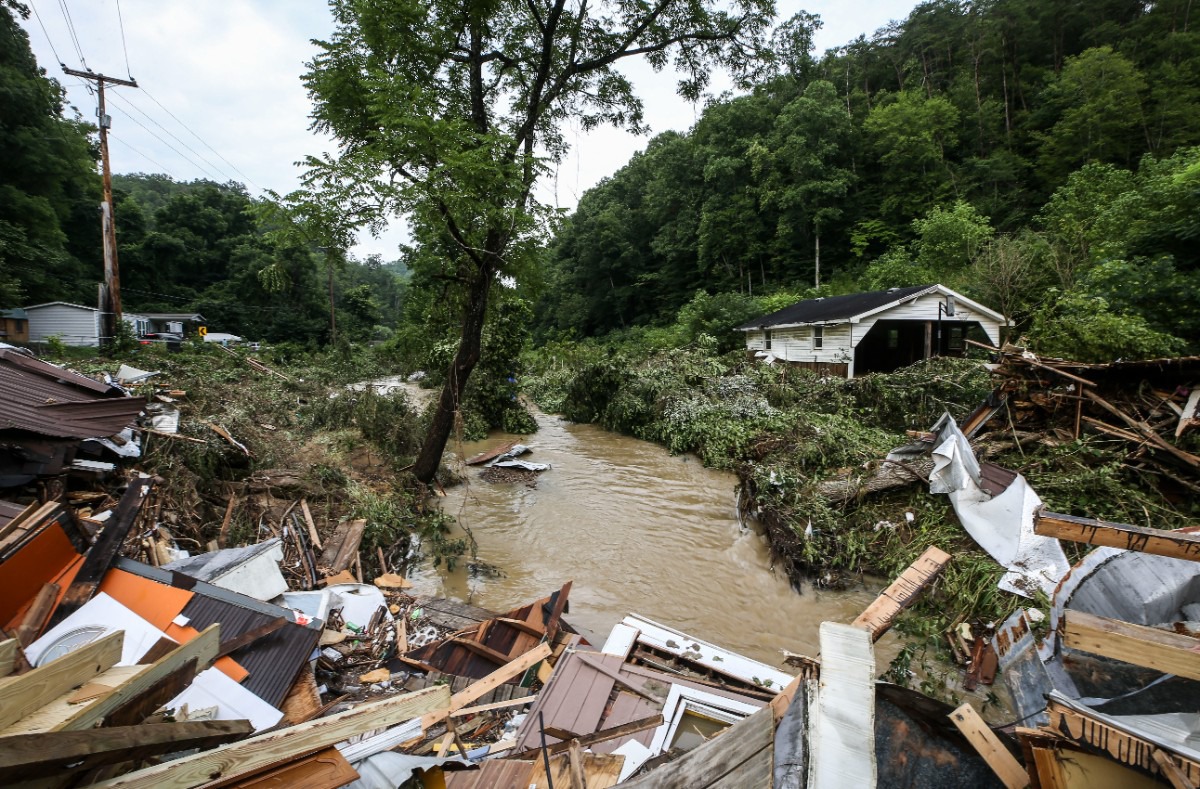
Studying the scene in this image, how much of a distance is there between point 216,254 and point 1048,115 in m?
60.8

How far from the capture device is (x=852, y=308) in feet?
53.3

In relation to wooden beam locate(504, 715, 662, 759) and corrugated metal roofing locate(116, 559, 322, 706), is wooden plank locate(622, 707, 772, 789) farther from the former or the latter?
corrugated metal roofing locate(116, 559, 322, 706)

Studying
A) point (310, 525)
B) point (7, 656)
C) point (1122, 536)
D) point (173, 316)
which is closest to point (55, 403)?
point (310, 525)

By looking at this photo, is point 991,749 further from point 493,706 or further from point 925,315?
point 925,315

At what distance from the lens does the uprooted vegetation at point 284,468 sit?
531 centimetres

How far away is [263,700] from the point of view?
9.68ft

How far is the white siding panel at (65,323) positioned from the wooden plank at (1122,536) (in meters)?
34.5

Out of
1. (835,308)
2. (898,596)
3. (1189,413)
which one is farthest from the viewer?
(835,308)

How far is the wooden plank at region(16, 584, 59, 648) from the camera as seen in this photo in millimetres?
2789

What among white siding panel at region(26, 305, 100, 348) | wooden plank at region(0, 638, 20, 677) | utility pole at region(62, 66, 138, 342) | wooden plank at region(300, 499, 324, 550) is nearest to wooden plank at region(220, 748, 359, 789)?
wooden plank at region(0, 638, 20, 677)

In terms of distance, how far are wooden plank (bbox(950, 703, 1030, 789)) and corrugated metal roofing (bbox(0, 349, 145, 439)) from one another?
6.55 metres

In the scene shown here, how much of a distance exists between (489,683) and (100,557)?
292 centimetres

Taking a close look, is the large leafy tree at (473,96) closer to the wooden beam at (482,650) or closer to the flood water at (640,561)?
the flood water at (640,561)

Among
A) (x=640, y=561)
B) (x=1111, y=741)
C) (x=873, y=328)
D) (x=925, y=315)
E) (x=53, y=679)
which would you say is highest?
(x=925, y=315)
